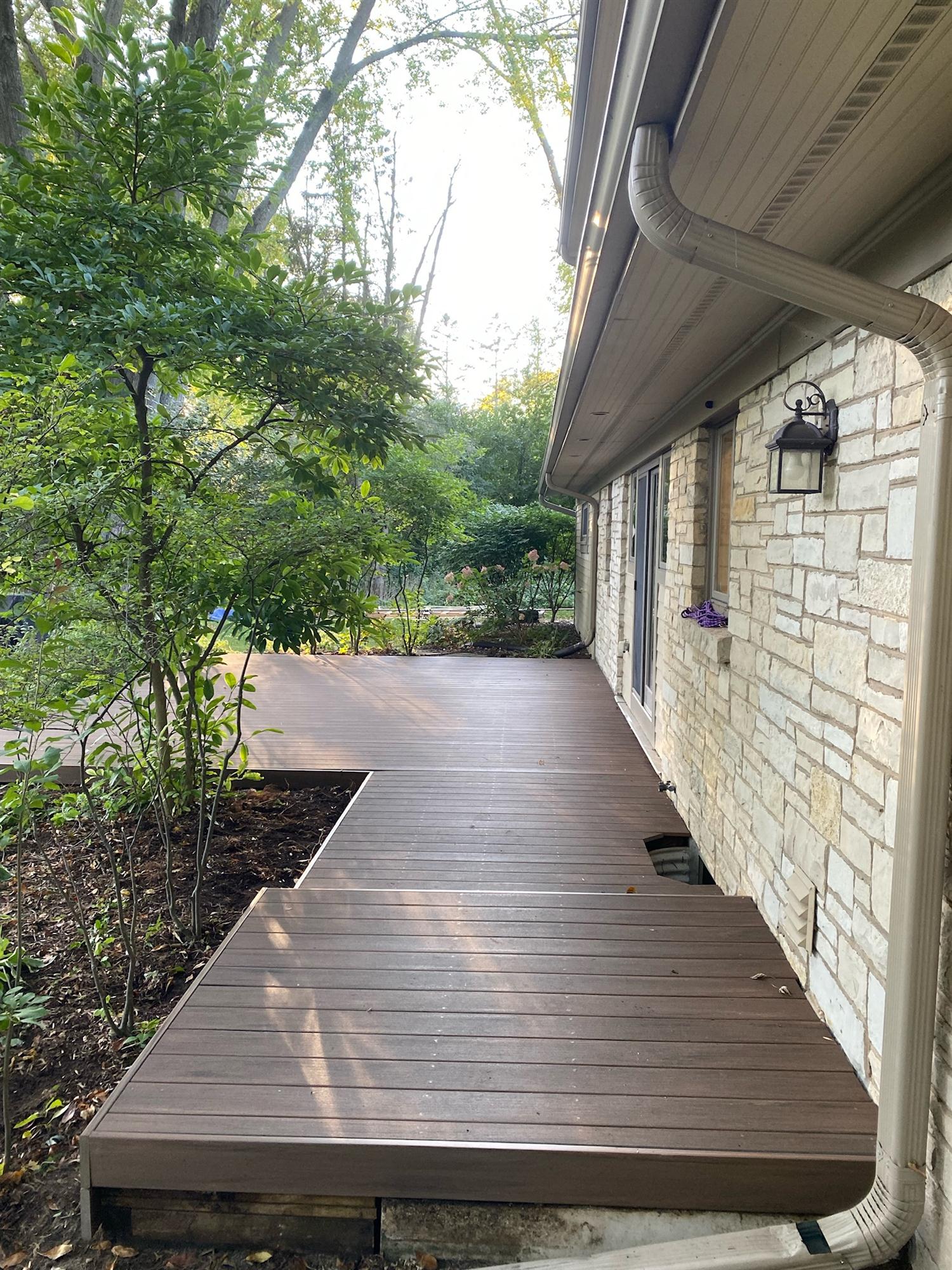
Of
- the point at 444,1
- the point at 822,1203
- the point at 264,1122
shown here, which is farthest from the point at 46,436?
the point at 444,1

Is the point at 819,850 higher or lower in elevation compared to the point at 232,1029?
higher

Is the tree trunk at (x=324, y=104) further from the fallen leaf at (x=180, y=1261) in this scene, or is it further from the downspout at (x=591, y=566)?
the fallen leaf at (x=180, y=1261)

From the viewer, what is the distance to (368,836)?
3854 millimetres

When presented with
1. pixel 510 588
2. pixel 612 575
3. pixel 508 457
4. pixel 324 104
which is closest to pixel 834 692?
pixel 612 575

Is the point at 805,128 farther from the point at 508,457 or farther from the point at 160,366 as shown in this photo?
the point at 508,457

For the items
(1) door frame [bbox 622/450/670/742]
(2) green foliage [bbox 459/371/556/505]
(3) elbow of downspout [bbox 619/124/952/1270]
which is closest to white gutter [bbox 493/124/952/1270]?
(3) elbow of downspout [bbox 619/124/952/1270]

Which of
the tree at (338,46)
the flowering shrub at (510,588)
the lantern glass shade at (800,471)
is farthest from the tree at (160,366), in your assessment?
the flowering shrub at (510,588)

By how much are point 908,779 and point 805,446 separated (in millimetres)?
1061

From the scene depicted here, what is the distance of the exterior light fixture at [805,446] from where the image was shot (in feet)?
7.14

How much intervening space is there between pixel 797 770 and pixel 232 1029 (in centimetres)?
179

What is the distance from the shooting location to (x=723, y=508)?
386 centimetres

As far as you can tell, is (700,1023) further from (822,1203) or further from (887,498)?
(887,498)

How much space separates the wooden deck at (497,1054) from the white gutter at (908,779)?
0.14 meters

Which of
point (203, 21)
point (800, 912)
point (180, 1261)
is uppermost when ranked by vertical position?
point (203, 21)
